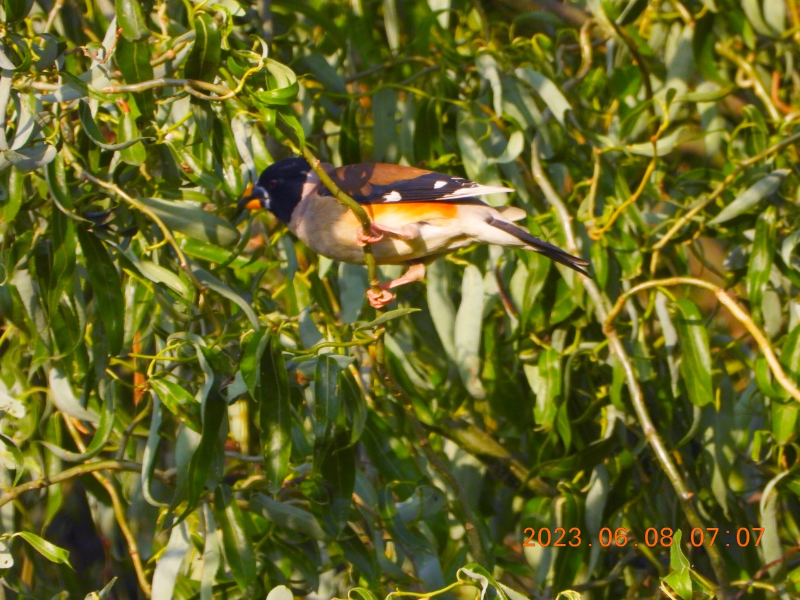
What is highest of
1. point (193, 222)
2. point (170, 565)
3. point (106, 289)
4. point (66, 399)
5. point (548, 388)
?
point (193, 222)

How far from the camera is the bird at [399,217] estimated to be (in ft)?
9.89

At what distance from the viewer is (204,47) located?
226 centimetres

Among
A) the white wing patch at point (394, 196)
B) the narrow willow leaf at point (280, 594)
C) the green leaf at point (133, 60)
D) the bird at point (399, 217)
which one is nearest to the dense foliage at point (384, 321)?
the green leaf at point (133, 60)

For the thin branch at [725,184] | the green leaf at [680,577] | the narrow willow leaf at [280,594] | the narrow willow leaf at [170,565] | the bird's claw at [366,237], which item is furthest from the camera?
the thin branch at [725,184]

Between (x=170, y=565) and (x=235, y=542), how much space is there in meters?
0.21

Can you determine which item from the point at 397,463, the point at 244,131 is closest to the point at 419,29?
the point at 244,131

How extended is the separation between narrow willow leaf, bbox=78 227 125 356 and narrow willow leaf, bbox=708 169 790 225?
1915mm

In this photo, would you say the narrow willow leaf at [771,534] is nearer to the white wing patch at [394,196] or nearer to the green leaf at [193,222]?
the white wing patch at [394,196]

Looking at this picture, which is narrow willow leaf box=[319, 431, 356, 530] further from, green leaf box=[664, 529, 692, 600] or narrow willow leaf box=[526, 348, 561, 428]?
green leaf box=[664, 529, 692, 600]

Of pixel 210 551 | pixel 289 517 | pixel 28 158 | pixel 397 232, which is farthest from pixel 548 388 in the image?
pixel 28 158

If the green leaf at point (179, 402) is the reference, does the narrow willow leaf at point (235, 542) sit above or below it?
below

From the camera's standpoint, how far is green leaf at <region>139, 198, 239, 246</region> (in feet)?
8.17
